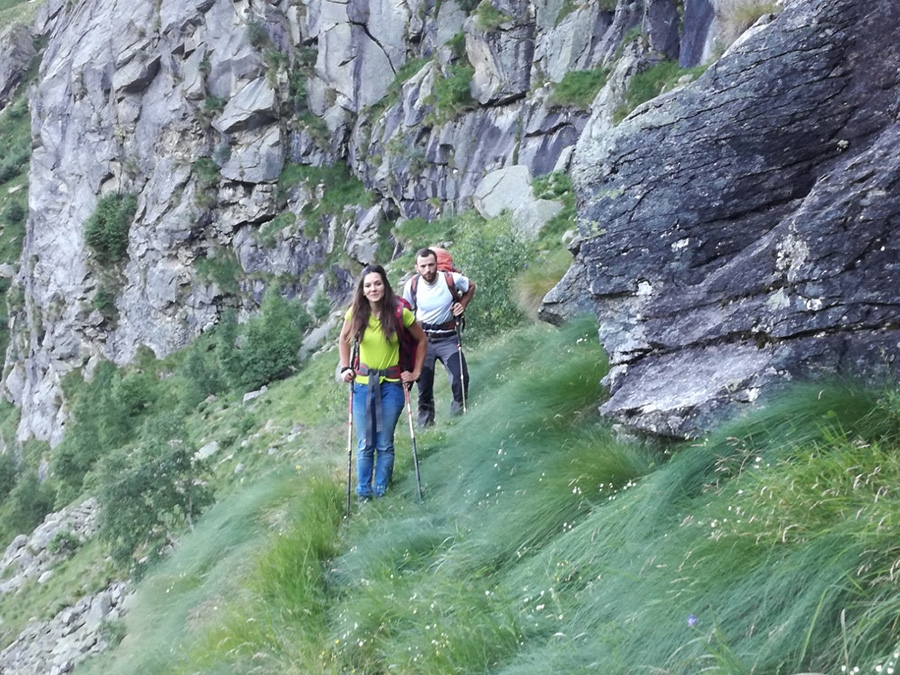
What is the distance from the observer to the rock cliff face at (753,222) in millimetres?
3713

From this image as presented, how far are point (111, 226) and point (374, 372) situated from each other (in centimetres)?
4282

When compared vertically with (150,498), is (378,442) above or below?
above

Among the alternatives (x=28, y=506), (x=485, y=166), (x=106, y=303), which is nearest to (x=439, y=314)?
(x=485, y=166)

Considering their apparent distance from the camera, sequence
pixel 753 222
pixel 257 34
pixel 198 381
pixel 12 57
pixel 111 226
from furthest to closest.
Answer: pixel 12 57 < pixel 111 226 < pixel 257 34 < pixel 198 381 < pixel 753 222

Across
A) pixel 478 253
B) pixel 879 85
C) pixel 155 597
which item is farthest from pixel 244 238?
pixel 879 85

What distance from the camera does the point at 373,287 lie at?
6.04m

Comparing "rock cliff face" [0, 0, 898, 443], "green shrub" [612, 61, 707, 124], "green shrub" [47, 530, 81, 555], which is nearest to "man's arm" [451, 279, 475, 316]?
"rock cliff face" [0, 0, 898, 443]

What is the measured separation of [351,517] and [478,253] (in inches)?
313

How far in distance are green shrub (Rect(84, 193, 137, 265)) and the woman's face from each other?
42.1 m

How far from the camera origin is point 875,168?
374 cm

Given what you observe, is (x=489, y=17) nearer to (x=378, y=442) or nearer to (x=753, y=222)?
(x=378, y=442)

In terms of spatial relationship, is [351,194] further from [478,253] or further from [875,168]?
[875,168]

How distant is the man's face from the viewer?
803cm

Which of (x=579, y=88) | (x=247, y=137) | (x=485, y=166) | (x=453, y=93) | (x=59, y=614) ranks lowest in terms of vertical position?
(x=59, y=614)
